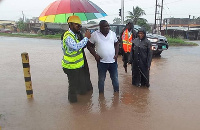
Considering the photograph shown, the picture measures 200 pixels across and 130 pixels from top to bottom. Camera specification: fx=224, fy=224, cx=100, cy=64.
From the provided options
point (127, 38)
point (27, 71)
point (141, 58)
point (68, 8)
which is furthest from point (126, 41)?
point (27, 71)

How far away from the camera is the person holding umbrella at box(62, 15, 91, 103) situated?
3.89m

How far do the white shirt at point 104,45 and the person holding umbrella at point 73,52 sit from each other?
349 mm

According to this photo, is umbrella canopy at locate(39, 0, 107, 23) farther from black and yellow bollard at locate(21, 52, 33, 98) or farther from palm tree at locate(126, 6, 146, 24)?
palm tree at locate(126, 6, 146, 24)

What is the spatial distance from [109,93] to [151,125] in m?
1.71

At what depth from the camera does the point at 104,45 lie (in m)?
4.36

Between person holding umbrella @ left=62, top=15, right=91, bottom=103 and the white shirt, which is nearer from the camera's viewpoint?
person holding umbrella @ left=62, top=15, right=91, bottom=103

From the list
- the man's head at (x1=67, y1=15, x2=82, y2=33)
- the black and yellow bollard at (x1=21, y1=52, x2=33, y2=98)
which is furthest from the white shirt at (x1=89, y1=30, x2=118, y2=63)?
the black and yellow bollard at (x1=21, y1=52, x2=33, y2=98)

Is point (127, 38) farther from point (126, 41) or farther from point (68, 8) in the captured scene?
point (68, 8)

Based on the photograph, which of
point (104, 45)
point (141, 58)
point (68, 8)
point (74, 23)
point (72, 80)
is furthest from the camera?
point (141, 58)

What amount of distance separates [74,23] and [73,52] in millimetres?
516

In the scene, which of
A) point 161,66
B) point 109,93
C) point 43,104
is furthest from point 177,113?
point 161,66

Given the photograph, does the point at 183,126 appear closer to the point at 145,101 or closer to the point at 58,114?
the point at 145,101

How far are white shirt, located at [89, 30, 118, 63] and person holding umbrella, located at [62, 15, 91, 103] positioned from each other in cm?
35

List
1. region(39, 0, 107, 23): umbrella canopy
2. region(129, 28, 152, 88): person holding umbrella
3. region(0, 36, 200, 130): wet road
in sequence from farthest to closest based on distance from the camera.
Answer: region(129, 28, 152, 88): person holding umbrella
region(39, 0, 107, 23): umbrella canopy
region(0, 36, 200, 130): wet road
